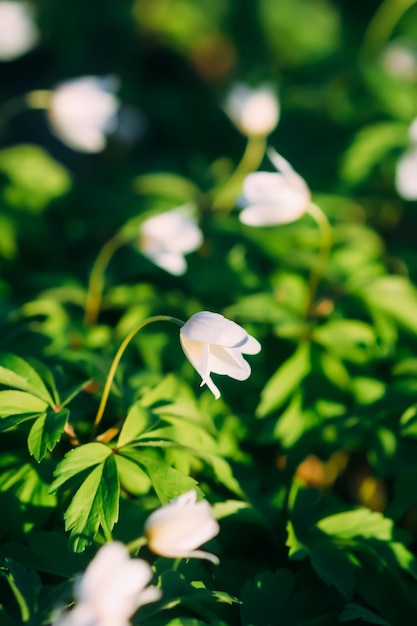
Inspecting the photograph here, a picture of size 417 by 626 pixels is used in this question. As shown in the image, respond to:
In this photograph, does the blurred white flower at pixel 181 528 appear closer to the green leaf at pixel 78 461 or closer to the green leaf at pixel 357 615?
the green leaf at pixel 78 461

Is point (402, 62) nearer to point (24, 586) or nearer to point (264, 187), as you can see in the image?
point (264, 187)

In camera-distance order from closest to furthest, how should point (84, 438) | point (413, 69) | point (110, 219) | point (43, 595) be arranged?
point (43, 595)
point (84, 438)
point (110, 219)
point (413, 69)

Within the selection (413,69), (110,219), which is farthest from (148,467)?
(413,69)

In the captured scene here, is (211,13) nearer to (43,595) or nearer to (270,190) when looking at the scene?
(270,190)

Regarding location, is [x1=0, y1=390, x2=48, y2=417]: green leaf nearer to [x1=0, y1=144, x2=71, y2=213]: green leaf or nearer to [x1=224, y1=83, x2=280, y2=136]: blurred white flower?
[x1=0, y1=144, x2=71, y2=213]: green leaf

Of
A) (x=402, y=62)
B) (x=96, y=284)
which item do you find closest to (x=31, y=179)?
(x=96, y=284)

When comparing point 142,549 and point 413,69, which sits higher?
point 413,69
